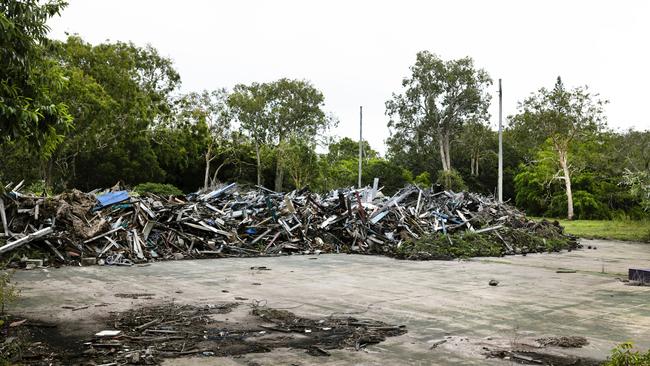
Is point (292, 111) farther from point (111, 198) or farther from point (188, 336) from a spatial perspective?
point (188, 336)

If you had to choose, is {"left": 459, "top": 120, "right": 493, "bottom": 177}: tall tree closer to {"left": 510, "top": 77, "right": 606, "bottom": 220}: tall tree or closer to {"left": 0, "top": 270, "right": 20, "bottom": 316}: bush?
{"left": 510, "top": 77, "right": 606, "bottom": 220}: tall tree

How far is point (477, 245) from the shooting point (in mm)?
16203

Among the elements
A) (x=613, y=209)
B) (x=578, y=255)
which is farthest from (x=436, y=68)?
(x=578, y=255)

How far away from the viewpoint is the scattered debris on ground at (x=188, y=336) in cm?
519

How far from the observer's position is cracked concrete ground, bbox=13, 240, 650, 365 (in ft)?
18.8

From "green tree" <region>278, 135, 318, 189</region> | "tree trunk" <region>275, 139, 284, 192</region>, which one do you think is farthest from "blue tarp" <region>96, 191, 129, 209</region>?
"tree trunk" <region>275, 139, 284, 192</region>

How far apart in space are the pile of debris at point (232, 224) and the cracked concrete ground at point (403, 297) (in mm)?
1495

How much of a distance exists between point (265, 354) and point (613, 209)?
1701 inches

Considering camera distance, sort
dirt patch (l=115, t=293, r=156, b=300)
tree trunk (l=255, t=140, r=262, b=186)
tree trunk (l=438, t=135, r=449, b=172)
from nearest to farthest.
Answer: dirt patch (l=115, t=293, r=156, b=300), tree trunk (l=255, t=140, r=262, b=186), tree trunk (l=438, t=135, r=449, b=172)

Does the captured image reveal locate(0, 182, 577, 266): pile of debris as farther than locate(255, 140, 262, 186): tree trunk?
No

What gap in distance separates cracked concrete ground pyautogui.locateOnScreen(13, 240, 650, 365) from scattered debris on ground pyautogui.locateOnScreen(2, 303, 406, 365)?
0.26 meters

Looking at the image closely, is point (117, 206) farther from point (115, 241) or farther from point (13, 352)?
point (13, 352)

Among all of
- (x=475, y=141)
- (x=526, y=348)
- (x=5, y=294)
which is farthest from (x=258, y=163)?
(x=526, y=348)

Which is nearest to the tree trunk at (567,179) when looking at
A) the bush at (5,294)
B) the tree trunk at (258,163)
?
the tree trunk at (258,163)
